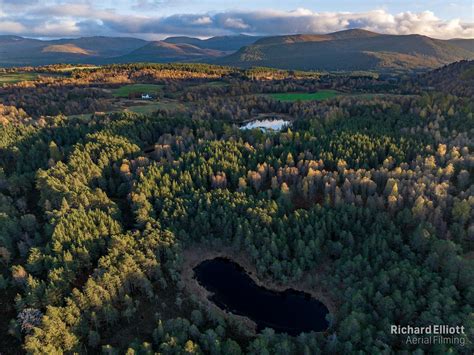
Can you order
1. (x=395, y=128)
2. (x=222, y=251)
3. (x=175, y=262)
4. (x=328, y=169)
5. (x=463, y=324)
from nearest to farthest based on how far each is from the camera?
(x=463, y=324) < (x=175, y=262) < (x=222, y=251) < (x=328, y=169) < (x=395, y=128)

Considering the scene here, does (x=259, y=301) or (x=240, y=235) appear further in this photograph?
(x=240, y=235)

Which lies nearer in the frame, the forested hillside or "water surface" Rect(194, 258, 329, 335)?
the forested hillside

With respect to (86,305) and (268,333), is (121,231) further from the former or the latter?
(268,333)

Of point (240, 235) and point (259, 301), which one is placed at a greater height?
point (240, 235)

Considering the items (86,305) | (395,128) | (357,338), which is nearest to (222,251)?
(86,305)

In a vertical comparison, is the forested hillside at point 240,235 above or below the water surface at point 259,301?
above

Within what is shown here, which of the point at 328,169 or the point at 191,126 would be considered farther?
the point at 191,126

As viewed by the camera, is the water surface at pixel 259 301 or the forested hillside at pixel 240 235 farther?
the water surface at pixel 259 301

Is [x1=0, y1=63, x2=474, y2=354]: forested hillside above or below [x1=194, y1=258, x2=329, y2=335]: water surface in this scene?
above
